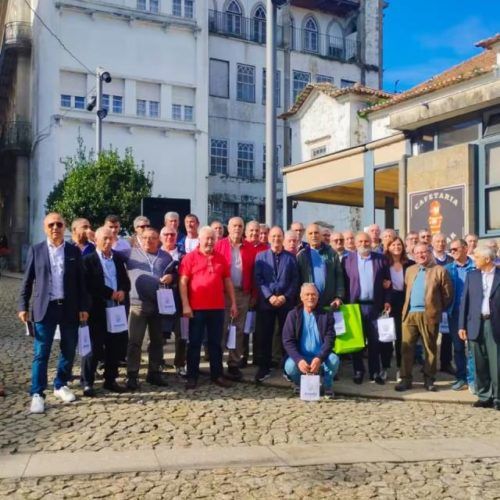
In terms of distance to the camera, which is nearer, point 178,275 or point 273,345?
point 178,275

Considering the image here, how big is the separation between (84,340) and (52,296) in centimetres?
57

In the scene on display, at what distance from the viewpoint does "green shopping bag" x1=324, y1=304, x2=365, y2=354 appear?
7852mm

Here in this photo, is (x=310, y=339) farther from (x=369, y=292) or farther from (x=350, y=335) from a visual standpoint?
(x=369, y=292)

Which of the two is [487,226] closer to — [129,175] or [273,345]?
[273,345]

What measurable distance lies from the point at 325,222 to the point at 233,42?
11815mm

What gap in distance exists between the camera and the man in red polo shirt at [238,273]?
838 cm

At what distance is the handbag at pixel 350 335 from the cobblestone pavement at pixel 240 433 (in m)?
0.66

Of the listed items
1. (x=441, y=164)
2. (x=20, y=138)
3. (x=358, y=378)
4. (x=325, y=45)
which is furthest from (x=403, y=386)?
(x=325, y=45)

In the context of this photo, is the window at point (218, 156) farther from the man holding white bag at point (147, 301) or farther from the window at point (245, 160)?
the man holding white bag at point (147, 301)

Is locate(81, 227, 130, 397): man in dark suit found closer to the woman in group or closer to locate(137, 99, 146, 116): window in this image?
the woman in group

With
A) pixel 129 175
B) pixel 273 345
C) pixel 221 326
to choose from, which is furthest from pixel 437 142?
pixel 129 175

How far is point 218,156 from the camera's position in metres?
34.7

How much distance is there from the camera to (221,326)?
788 centimetres

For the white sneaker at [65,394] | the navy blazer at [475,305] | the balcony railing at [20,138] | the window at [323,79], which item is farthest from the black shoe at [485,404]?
the window at [323,79]
